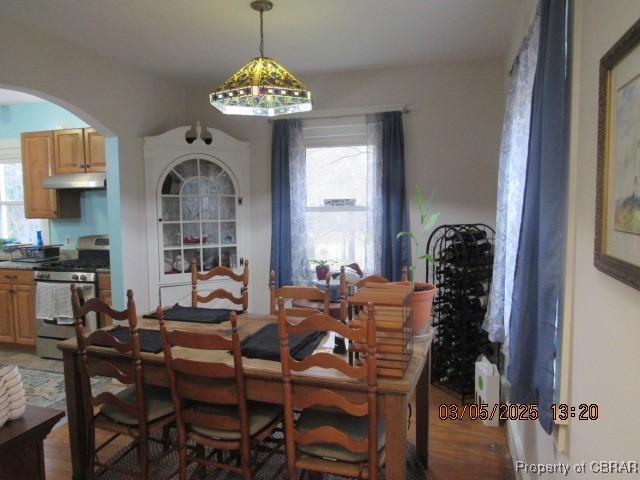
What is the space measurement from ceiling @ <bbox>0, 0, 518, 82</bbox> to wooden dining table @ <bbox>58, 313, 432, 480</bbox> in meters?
1.82

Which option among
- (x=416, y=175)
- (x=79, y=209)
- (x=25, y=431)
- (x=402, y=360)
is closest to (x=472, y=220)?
(x=416, y=175)

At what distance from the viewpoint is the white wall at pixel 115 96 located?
280 cm

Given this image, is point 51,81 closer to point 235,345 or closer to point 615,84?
point 235,345

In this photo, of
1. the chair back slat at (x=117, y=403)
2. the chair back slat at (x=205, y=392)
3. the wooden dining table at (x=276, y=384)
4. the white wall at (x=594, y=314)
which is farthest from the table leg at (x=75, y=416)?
the white wall at (x=594, y=314)

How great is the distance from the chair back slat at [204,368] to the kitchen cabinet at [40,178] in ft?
11.9

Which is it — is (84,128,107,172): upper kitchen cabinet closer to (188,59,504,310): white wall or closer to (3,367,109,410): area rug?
(3,367,109,410): area rug

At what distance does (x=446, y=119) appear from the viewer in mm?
3668

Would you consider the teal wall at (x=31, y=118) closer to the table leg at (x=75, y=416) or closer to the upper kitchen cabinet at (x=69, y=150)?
the upper kitchen cabinet at (x=69, y=150)

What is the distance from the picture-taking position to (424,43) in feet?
10.4

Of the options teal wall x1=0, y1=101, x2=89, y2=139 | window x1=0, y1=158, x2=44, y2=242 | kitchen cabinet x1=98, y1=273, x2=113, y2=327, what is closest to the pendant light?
kitchen cabinet x1=98, y1=273, x2=113, y2=327

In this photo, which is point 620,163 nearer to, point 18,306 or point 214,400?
point 214,400

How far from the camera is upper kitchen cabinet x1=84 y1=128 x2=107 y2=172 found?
4371 millimetres

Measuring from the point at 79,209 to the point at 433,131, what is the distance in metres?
3.84

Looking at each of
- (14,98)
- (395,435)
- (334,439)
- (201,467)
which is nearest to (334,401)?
(334,439)
